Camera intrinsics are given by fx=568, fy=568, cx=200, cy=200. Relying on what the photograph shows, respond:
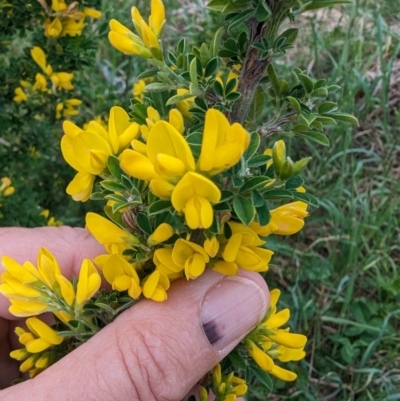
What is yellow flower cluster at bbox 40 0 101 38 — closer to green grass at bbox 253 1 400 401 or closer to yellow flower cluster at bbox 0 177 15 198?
yellow flower cluster at bbox 0 177 15 198

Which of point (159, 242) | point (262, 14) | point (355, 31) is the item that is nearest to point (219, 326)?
point (159, 242)

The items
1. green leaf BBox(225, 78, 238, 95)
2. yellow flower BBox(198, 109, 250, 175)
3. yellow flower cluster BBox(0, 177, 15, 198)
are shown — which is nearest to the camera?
yellow flower BBox(198, 109, 250, 175)

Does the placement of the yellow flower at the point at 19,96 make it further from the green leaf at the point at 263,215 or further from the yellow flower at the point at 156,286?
the green leaf at the point at 263,215

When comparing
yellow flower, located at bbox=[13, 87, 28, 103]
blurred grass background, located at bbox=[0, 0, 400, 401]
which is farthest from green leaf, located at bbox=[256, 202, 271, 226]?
yellow flower, located at bbox=[13, 87, 28, 103]

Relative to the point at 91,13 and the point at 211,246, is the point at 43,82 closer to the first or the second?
the point at 91,13

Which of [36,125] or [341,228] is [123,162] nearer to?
[36,125]

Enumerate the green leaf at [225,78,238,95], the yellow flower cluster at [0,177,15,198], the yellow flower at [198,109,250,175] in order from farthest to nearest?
the yellow flower cluster at [0,177,15,198], the green leaf at [225,78,238,95], the yellow flower at [198,109,250,175]

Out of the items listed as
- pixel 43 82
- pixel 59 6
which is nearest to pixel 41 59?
pixel 43 82
